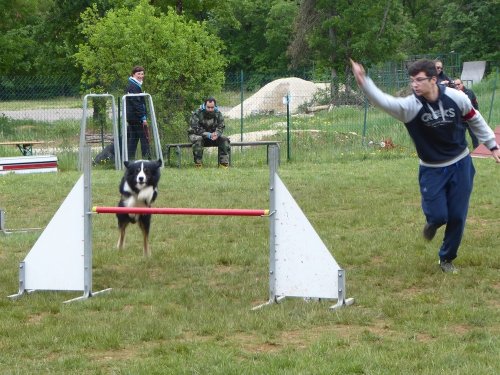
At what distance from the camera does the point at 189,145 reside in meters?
18.1

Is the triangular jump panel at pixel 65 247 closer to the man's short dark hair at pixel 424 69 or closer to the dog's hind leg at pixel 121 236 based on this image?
→ the dog's hind leg at pixel 121 236

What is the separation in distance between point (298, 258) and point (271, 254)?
23 cm

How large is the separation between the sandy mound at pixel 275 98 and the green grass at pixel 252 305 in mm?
12957

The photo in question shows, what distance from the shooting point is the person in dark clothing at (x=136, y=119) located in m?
17.3

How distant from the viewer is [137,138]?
1781 centimetres

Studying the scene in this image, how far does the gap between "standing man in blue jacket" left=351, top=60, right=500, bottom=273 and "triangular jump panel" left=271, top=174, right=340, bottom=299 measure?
110 cm

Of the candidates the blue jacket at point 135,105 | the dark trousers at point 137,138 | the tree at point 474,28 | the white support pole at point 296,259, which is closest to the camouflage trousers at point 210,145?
the dark trousers at point 137,138

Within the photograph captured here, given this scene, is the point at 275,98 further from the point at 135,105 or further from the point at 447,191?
the point at 447,191

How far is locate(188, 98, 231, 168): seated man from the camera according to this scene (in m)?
17.7

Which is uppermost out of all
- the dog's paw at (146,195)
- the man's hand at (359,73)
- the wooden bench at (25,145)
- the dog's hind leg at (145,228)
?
the man's hand at (359,73)

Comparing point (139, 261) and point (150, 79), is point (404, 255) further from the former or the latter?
point (150, 79)

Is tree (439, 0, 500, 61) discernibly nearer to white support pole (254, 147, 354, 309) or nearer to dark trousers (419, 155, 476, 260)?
dark trousers (419, 155, 476, 260)

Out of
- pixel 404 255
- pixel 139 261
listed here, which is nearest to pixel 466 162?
pixel 404 255

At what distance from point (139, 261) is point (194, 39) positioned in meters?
12.7
